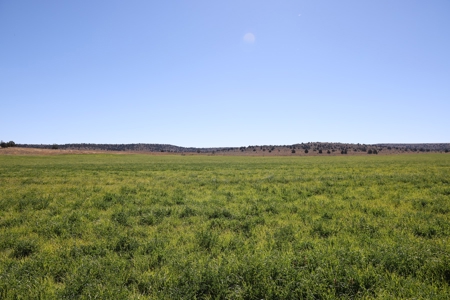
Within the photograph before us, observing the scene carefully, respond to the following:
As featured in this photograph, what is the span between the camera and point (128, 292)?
4312 millimetres

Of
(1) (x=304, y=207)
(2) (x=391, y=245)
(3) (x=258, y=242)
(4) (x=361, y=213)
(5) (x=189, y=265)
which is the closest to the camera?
(5) (x=189, y=265)

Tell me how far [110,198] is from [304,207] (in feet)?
32.4

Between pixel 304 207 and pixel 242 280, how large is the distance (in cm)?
650

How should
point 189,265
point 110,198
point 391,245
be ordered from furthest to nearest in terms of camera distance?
point 110,198
point 391,245
point 189,265

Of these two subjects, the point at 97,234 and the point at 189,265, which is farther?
the point at 97,234

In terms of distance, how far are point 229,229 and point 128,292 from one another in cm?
401

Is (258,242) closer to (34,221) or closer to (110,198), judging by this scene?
(34,221)

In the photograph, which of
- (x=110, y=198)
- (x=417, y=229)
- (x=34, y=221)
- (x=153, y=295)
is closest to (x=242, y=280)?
(x=153, y=295)

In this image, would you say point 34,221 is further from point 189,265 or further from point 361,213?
point 361,213

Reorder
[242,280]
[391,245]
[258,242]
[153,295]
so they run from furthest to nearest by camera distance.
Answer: [258,242]
[391,245]
[242,280]
[153,295]

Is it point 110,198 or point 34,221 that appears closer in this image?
point 34,221

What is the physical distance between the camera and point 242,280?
4645mm

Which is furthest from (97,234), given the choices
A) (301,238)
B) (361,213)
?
(361,213)

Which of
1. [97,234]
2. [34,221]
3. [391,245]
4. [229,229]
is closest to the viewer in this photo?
[391,245]
